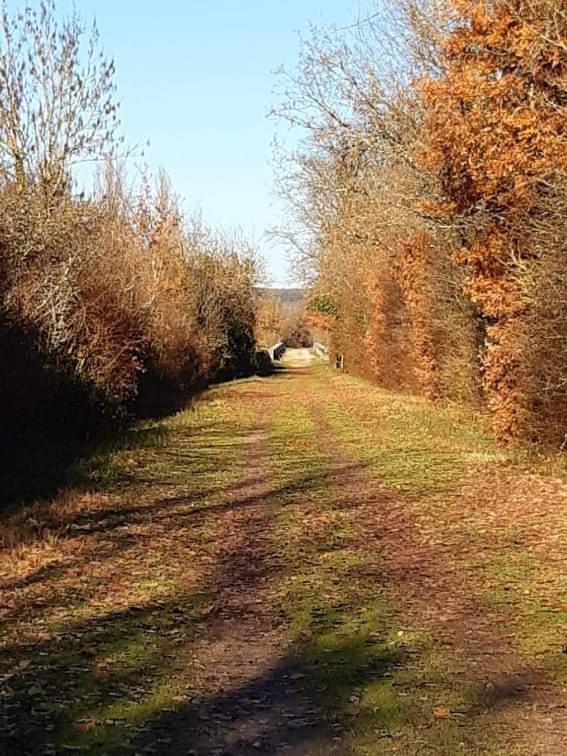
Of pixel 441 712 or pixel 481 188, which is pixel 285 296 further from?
pixel 441 712

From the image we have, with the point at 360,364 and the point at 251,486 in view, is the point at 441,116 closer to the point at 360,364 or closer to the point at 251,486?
the point at 251,486

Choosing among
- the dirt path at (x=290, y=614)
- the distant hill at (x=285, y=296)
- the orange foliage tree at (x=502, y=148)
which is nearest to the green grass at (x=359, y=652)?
the dirt path at (x=290, y=614)

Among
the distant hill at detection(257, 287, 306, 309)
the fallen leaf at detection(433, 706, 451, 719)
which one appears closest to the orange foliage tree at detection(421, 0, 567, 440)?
the fallen leaf at detection(433, 706, 451, 719)

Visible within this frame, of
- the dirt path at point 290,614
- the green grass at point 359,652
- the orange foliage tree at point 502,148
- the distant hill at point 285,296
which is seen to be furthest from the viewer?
the distant hill at point 285,296

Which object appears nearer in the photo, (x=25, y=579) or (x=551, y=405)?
(x=25, y=579)

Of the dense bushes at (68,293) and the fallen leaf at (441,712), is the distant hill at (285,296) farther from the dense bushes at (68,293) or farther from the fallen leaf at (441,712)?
the fallen leaf at (441,712)

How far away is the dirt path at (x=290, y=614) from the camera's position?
5504mm

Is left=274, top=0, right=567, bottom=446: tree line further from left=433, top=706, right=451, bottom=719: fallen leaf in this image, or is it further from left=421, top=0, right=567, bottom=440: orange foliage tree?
left=433, top=706, right=451, bottom=719: fallen leaf

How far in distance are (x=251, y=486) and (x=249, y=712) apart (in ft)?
31.1

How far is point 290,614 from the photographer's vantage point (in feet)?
26.3

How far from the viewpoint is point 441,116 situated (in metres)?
15.8

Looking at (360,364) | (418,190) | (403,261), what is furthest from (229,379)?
(418,190)

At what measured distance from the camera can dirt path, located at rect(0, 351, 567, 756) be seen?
550 centimetres

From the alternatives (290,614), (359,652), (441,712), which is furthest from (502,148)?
(441,712)
